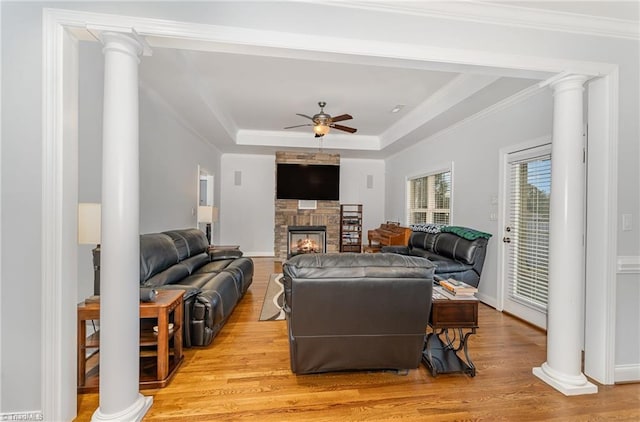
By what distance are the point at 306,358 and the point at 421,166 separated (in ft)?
15.2

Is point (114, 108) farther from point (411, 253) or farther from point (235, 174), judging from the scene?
point (235, 174)

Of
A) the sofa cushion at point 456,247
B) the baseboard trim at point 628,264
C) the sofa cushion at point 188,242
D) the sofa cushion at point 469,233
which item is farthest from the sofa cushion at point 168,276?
the baseboard trim at point 628,264

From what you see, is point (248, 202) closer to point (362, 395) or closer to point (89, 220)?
point (89, 220)

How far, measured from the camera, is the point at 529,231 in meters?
3.21

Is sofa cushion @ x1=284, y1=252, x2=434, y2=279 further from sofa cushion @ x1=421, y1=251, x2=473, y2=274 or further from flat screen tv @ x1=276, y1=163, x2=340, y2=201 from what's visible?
flat screen tv @ x1=276, y1=163, x2=340, y2=201

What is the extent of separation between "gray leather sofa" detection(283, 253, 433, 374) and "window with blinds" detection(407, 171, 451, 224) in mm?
3421

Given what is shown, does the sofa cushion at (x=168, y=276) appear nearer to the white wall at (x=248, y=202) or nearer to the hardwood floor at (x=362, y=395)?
the hardwood floor at (x=362, y=395)

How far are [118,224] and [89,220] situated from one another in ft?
0.81

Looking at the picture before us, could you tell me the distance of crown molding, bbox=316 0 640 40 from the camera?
71.5 inches

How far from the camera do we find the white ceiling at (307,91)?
2934 mm

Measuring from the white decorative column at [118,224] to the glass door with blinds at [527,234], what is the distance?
12.3 ft

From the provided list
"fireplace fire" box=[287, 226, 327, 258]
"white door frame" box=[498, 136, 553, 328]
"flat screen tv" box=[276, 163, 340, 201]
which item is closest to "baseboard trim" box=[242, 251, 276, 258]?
"fireplace fire" box=[287, 226, 327, 258]

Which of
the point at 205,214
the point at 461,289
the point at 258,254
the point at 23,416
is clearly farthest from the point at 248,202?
the point at 461,289

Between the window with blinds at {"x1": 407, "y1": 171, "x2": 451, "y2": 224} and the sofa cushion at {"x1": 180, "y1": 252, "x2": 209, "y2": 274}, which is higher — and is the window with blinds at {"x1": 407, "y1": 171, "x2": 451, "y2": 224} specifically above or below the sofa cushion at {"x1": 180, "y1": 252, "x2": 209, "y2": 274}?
above
